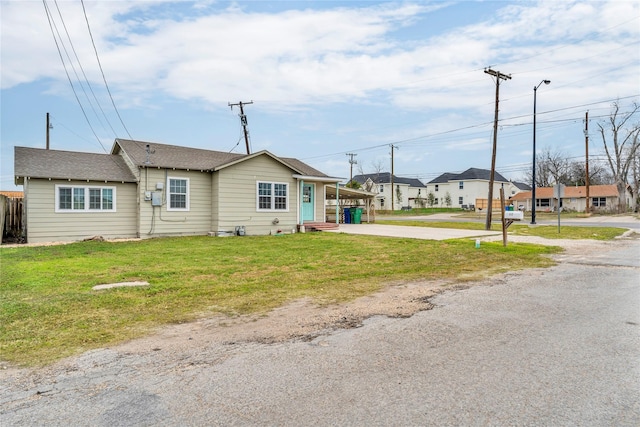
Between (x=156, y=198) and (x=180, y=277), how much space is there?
933cm

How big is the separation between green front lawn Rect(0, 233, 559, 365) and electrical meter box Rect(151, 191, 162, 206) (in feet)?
7.81

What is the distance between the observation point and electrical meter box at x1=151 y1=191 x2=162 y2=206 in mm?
16125

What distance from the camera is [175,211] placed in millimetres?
16875

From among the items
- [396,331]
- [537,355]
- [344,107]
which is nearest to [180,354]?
[396,331]

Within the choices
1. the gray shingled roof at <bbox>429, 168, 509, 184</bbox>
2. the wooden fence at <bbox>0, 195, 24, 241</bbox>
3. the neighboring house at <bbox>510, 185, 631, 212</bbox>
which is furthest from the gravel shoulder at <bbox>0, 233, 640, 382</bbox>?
the gray shingled roof at <bbox>429, 168, 509, 184</bbox>

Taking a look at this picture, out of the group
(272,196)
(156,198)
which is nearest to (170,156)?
(156,198)

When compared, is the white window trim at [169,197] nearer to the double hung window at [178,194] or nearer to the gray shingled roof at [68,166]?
the double hung window at [178,194]

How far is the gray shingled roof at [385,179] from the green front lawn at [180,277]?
53963mm

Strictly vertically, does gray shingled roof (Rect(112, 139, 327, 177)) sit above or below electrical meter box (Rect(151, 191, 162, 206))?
above

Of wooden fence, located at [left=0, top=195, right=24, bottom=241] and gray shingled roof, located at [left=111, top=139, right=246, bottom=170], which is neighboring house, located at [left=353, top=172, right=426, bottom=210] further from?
wooden fence, located at [left=0, top=195, right=24, bottom=241]

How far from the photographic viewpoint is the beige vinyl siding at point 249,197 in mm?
17453

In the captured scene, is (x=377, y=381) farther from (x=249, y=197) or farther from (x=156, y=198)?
(x=249, y=197)

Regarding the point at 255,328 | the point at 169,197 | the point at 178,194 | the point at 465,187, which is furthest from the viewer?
the point at 465,187

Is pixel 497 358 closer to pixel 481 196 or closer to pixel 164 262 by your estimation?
pixel 164 262
